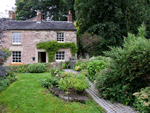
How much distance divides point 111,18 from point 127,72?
15.8 meters

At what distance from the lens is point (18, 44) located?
18000 millimetres

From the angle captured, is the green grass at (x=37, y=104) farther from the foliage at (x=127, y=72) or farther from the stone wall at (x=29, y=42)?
the stone wall at (x=29, y=42)

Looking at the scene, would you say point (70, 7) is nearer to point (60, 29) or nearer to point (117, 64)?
point (60, 29)

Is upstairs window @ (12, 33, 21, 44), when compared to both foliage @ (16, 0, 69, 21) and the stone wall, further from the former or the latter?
foliage @ (16, 0, 69, 21)

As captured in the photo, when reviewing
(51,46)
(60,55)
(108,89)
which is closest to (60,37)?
(51,46)

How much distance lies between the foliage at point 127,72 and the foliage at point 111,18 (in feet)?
41.1

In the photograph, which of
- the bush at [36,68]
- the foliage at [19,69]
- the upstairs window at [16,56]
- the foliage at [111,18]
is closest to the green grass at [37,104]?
the bush at [36,68]

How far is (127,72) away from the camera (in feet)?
18.1

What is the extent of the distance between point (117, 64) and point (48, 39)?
14057 millimetres

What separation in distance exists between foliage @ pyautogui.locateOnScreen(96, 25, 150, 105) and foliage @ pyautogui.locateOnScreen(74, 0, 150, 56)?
12525 millimetres

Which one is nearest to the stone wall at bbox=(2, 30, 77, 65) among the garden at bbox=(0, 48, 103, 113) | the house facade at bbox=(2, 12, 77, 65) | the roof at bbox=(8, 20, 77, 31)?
the house facade at bbox=(2, 12, 77, 65)

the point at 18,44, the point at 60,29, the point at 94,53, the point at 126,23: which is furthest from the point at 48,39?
the point at 126,23

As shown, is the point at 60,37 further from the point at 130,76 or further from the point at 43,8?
the point at 43,8

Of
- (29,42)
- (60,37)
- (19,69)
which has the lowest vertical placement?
(19,69)
